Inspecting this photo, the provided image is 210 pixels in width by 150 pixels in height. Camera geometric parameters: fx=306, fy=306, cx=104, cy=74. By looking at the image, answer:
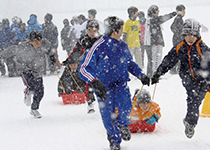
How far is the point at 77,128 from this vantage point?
4832 millimetres

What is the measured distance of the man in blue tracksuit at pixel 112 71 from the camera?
11.2ft

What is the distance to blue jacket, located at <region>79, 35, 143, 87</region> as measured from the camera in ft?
11.1

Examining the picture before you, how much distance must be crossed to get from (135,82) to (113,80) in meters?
5.47

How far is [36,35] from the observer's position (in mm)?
5410

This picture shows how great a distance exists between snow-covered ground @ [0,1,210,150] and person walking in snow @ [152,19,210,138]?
0.41 metres

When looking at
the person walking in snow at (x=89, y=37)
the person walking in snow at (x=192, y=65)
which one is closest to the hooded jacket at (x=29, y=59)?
the person walking in snow at (x=89, y=37)

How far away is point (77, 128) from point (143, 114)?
1.14 meters

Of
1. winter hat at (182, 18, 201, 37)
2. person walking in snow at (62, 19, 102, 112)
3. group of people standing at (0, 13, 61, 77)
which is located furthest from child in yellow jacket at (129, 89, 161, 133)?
group of people standing at (0, 13, 61, 77)

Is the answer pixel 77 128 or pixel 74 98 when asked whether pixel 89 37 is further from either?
pixel 74 98

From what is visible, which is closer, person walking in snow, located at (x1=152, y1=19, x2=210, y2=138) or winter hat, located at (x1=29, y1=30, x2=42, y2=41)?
→ person walking in snow, located at (x1=152, y1=19, x2=210, y2=138)

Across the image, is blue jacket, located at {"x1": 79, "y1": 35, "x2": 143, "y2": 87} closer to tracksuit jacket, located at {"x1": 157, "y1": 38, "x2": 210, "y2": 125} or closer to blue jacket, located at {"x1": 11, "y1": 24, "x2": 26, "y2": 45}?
tracksuit jacket, located at {"x1": 157, "y1": 38, "x2": 210, "y2": 125}

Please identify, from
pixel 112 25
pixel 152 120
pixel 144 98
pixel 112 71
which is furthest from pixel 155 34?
pixel 112 71

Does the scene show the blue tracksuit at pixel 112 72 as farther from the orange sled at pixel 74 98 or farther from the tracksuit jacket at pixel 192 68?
the orange sled at pixel 74 98

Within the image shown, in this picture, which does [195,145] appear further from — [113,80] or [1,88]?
[1,88]
